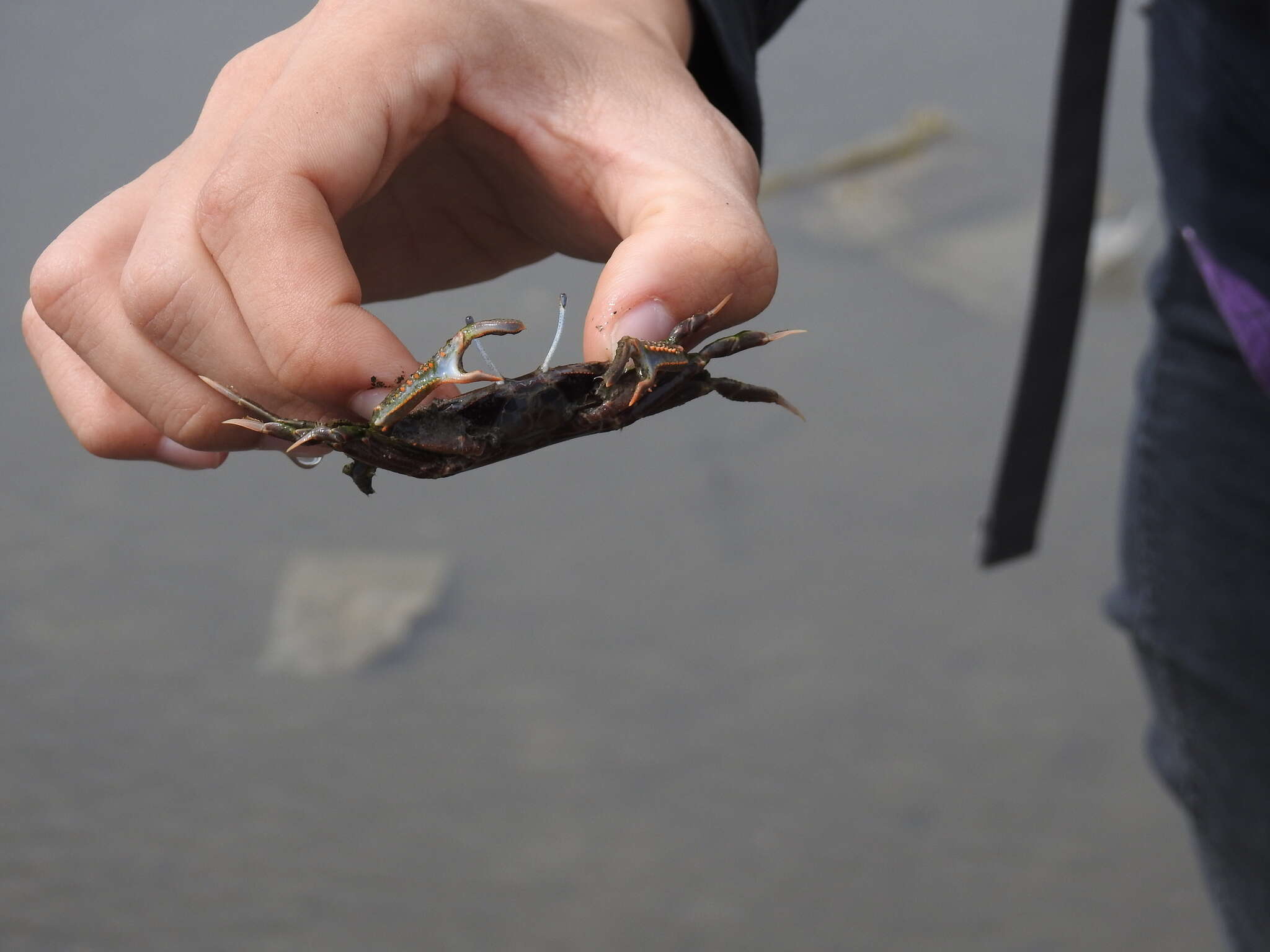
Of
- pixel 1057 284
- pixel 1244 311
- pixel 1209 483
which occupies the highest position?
pixel 1244 311

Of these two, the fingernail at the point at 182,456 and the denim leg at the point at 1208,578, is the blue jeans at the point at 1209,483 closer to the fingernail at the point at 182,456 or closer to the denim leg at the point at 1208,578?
the denim leg at the point at 1208,578

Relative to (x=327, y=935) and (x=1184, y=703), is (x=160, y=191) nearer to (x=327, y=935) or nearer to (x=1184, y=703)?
(x=1184, y=703)

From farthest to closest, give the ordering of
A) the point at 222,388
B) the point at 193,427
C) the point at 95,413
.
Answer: the point at 95,413, the point at 193,427, the point at 222,388

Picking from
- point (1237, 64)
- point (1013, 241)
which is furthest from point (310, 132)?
point (1013, 241)

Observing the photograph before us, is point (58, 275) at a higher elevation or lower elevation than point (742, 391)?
higher

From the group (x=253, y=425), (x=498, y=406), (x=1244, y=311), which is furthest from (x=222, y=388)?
(x=1244, y=311)

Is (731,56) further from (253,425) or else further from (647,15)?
(253,425)

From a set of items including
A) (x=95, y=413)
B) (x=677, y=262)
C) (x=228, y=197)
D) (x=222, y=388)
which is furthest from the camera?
(x=95, y=413)

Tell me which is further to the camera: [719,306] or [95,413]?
[95,413]

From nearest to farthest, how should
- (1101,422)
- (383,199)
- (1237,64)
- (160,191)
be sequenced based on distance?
1. (160,191)
2. (383,199)
3. (1237,64)
4. (1101,422)
